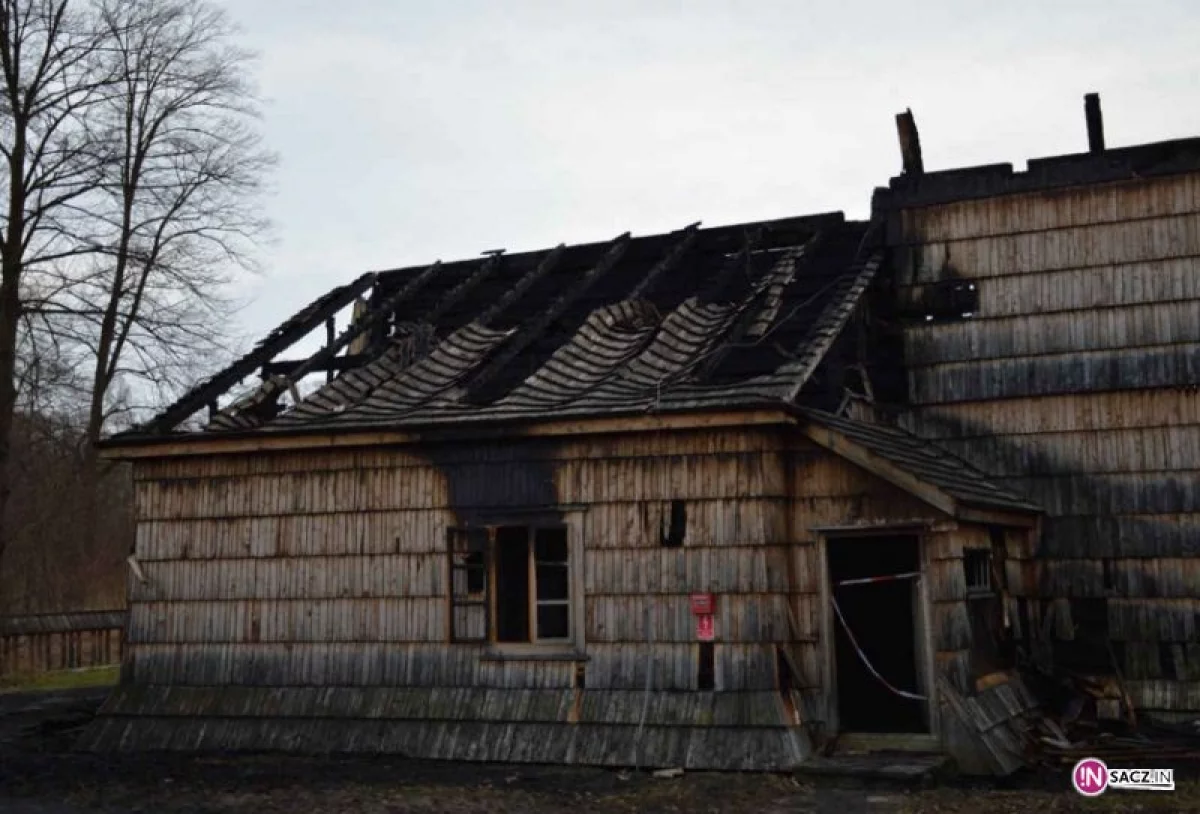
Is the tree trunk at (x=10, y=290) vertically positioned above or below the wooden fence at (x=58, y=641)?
above

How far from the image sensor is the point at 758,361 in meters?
14.5

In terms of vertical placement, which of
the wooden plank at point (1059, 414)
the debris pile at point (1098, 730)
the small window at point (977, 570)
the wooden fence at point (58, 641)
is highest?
the wooden plank at point (1059, 414)

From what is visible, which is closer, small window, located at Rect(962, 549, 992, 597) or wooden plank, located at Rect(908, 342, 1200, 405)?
small window, located at Rect(962, 549, 992, 597)

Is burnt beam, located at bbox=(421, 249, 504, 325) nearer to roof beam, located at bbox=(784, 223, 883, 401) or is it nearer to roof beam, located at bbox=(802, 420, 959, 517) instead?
roof beam, located at bbox=(784, 223, 883, 401)

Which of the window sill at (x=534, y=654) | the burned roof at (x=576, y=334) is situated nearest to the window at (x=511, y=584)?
→ the window sill at (x=534, y=654)

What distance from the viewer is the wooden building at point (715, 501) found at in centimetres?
1305

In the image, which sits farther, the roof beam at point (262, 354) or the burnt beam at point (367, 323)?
the burnt beam at point (367, 323)

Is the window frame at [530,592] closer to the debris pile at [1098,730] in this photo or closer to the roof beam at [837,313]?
the roof beam at [837,313]

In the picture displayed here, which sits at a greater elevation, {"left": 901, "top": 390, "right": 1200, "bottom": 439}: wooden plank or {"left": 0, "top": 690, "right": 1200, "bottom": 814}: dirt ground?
{"left": 901, "top": 390, "right": 1200, "bottom": 439}: wooden plank

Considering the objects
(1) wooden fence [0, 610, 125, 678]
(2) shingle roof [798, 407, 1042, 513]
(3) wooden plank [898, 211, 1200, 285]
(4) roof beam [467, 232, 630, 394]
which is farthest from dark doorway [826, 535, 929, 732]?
(1) wooden fence [0, 610, 125, 678]

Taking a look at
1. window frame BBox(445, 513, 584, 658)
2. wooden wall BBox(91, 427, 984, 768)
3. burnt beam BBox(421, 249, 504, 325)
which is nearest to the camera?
wooden wall BBox(91, 427, 984, 768)

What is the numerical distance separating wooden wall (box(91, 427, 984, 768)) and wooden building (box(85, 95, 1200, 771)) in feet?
0.11

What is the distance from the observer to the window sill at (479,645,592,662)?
13.7 meters

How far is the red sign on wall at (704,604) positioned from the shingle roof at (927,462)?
2185 mm
